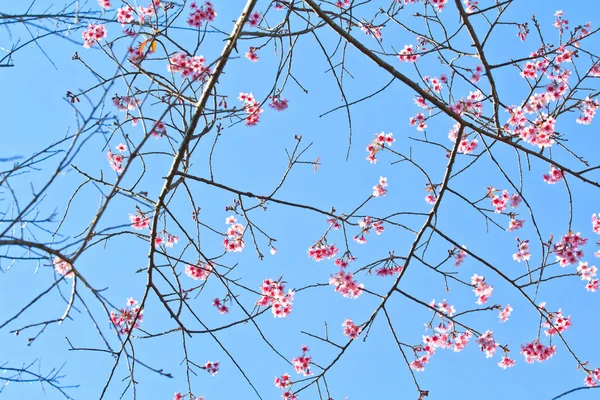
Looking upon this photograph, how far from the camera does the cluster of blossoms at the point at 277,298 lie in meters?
4.26

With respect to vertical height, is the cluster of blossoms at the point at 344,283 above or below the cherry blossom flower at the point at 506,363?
above

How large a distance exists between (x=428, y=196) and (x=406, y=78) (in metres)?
2.29

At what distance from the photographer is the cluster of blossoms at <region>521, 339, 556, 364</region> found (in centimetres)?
471

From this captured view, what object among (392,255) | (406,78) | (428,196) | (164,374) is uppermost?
(428,196)

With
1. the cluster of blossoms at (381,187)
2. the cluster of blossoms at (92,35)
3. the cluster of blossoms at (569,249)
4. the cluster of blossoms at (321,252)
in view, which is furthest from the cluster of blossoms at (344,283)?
the cluster of blossoms at (92,35)

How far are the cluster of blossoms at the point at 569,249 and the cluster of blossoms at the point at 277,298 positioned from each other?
222cm

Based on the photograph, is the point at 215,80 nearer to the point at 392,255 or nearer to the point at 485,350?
the point at 392,255

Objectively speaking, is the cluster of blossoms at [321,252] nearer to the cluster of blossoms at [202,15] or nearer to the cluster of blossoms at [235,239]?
the cluster of blossoms at [235,239]

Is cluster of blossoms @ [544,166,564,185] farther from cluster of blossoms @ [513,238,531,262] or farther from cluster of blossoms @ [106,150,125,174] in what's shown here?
cluster of blossoms @ [106,150,125,174]

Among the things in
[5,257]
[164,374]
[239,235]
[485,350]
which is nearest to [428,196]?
[485,350]

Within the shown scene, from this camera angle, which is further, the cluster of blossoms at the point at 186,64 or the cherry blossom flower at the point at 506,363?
the cherry blossom flower at the point at 506,363

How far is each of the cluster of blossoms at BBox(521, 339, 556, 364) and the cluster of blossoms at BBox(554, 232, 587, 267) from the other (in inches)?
27.6

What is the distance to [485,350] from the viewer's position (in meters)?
4.43

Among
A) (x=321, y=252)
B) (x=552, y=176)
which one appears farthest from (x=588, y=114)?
(x=321, y=252)
